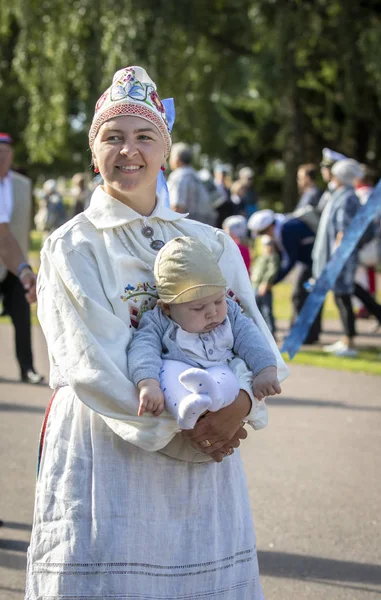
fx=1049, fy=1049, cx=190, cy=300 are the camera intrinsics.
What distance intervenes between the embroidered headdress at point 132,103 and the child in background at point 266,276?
25.8 feet

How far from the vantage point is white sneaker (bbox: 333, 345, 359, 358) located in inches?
422

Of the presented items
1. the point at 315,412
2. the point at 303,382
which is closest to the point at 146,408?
the point at 315,412

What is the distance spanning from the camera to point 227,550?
10.7 feet

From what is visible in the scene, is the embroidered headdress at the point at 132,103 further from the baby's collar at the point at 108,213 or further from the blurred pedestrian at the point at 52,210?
the blurred pedestrian at the point at 52,210

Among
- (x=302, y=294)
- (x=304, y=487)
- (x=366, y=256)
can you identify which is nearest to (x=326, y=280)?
(x=304, y=487)

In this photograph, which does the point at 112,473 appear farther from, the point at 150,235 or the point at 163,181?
the point at 163,181

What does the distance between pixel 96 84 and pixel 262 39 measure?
3509 mm

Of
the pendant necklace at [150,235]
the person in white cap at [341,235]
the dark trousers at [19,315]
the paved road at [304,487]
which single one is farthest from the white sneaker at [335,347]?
the pendant necklace at [150,235]

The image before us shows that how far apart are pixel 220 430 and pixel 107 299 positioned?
53 centimetres

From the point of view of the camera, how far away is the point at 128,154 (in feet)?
10.7


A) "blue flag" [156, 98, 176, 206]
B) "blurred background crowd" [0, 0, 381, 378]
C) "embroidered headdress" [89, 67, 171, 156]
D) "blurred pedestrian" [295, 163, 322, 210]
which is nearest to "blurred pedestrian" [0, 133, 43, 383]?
"blurred pedestrian" [295, 163, 322, 210]

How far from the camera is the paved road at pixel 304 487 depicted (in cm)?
480

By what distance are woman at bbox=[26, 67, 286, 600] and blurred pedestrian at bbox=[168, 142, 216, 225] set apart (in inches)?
311

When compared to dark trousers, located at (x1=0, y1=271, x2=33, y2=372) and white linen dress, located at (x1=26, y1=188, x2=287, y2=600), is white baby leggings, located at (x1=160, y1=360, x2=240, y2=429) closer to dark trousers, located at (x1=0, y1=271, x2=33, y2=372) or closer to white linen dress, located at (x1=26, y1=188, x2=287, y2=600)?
white linen dress, located at (x1=26, y1=188, x2=287, y2=600)
